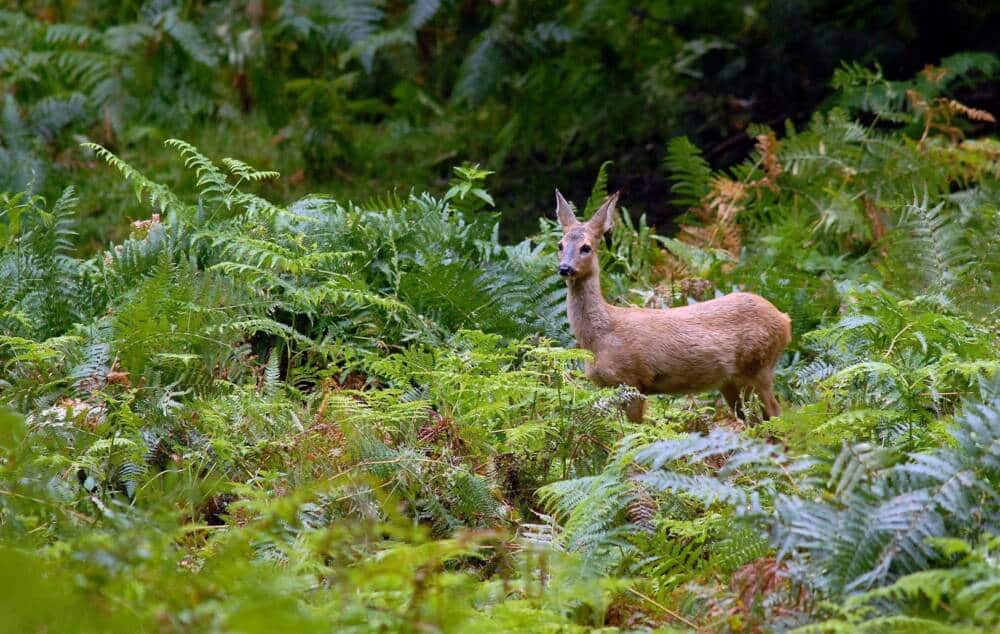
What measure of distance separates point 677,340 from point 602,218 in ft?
2.55

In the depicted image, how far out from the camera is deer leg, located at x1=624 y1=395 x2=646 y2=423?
17.0ft

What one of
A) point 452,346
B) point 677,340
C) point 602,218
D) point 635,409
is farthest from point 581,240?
point 635,409

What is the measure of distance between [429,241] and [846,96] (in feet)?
11.9

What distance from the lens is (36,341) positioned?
5359 millimetres

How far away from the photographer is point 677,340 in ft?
18.4

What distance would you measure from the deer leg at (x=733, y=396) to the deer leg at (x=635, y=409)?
679 mm

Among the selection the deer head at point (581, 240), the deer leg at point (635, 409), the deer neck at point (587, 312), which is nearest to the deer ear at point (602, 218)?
the deer head at point (581, 240)

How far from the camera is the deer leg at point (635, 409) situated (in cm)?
518

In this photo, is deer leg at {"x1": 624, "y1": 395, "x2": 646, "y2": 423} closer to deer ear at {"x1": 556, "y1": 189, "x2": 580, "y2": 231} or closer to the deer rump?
the deer rump

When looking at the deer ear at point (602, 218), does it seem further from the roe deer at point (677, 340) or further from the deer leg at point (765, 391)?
the deer leg at point (765, 391)

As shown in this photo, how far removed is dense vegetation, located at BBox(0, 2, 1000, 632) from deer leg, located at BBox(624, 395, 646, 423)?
0.30m

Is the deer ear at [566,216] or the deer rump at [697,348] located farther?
the deer ear at [566,216]

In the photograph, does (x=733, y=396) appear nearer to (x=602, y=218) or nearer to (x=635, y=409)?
(x=635, y=409)

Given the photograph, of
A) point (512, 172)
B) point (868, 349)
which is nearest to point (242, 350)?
point (868, 349)
